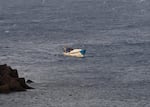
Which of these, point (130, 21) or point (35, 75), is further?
point (130, 21)

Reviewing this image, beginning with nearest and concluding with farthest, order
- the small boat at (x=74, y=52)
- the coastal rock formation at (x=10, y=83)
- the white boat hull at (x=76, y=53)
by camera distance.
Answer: the coastal rock formation at (x=10, y=83), the white boat hull at (x=76, y=53), the small boat at (x=74, y=52)

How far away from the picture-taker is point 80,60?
12075 cm

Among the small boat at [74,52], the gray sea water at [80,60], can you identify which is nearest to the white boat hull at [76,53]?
the small boat at [74,52]

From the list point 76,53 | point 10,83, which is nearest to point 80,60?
point 76,53

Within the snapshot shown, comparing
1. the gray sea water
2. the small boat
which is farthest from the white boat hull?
the gray sea water

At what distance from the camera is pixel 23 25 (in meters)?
181

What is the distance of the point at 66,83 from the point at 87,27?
7871 cm

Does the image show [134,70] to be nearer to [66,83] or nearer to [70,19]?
[66,83]

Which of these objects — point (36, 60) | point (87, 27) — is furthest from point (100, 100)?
point (87, 27)

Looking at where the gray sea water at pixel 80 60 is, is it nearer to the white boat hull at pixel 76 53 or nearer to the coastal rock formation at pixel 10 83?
the white boat hull at pixel 76 53

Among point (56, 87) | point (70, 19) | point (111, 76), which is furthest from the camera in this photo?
point (70, 19)

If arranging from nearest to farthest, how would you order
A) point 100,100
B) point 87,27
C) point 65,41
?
point 100,100, point 65,41, point 87,27

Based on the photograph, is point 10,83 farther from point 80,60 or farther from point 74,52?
point 74,52

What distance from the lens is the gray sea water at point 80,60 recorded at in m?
83.5
